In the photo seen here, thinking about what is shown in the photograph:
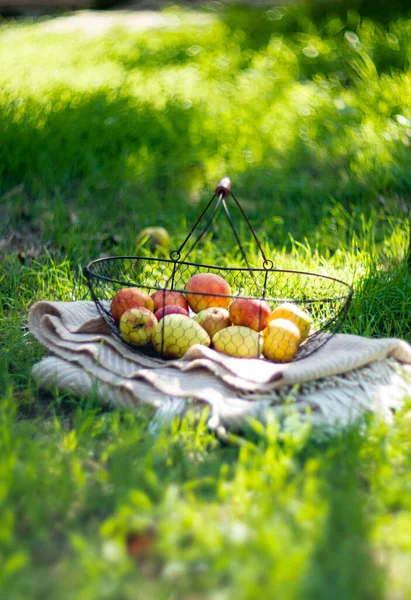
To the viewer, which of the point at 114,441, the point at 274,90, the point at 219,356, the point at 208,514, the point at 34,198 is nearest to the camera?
the point at 208,514

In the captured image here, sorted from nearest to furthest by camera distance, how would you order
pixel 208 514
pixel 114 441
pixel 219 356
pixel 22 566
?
1. pixel 22 566
2. pixel 208 514
3. pixel 114 441
4. pixel 219 356

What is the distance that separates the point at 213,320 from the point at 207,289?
184 millimetres

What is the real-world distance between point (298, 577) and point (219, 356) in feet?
3.58

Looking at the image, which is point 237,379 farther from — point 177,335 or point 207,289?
point 207,289

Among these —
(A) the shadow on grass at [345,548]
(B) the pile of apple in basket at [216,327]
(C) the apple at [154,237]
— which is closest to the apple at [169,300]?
(B) the pile of apple in basket at [216,327]

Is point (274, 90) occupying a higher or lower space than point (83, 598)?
lower

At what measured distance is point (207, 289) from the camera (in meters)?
2.90

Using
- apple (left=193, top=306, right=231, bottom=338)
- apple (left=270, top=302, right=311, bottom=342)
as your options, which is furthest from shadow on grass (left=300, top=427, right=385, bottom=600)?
apple (left=193, top=306, right=231, bottom=338)

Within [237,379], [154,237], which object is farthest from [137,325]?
[154,237]

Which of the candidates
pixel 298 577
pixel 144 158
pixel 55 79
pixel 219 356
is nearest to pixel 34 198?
pixel 144 158

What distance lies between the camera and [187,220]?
472cm

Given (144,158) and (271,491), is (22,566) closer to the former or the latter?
(271,491)

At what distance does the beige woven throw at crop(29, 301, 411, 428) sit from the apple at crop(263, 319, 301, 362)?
0.31ft

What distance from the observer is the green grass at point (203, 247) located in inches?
63.7
